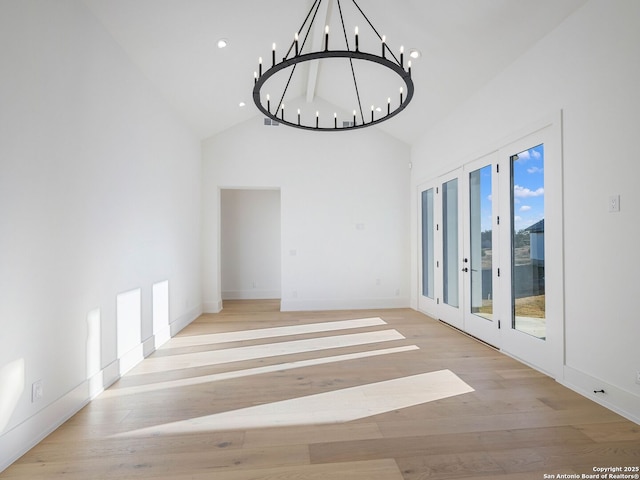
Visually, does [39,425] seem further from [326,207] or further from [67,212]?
[326,207]

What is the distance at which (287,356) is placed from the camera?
149 inches

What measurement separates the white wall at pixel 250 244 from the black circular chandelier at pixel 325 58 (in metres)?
2.31

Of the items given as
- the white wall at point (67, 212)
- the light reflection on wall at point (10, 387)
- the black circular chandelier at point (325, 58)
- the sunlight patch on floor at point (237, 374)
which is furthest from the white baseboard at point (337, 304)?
the light reflection on wall at point (10, 387)

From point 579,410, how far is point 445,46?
385 centimetres

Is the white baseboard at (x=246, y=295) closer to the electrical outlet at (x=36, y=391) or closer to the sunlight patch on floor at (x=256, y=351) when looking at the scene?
the sunlight patch on floor at (x=256, y=351)

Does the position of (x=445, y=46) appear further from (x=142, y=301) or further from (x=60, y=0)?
(x=142, y=301)

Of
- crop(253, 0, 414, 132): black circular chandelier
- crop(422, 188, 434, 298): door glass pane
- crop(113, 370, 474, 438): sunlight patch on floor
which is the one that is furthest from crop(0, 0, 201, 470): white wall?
crop(422, 188, 434, 298): door glass pane

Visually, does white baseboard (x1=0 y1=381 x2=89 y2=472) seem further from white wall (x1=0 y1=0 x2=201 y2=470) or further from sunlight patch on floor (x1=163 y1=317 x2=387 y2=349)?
sunlight patch on floor (x1=163 y1=317 x2=387 y2=349)

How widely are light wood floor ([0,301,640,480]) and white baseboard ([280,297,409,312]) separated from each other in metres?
2.48

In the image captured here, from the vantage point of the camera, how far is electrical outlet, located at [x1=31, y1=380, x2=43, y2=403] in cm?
214

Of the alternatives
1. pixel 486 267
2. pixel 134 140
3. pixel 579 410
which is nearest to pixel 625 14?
pixel 486 267

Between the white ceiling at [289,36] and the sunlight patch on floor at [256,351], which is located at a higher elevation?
the white ceiling at [289,36]

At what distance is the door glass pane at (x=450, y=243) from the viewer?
5004 mm

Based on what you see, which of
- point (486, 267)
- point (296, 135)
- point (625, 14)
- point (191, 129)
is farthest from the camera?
point (296, 135)
